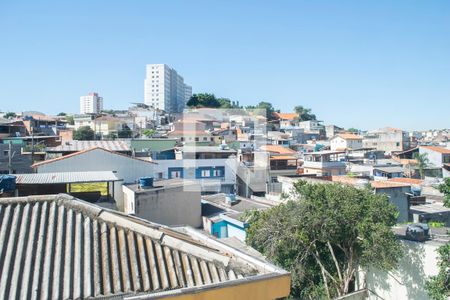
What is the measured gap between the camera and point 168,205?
1717 centimetres

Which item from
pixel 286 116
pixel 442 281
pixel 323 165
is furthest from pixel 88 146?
pixel 286 116

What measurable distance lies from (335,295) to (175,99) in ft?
388

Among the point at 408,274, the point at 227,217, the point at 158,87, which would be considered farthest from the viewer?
the point at 158,87

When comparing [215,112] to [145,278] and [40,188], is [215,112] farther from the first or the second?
[145,278]

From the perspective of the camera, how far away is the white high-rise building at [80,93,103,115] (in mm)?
127688

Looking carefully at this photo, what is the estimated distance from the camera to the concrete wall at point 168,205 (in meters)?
16.5

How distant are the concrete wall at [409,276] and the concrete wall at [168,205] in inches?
336

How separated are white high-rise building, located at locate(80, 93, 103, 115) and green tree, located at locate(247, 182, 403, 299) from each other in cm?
11996

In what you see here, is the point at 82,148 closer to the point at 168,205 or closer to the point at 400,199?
the point at 168,205

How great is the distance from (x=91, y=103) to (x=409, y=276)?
432 feet

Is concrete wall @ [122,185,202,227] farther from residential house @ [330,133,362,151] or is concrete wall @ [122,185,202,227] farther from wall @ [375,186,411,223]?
residential house @ [330,133,362,151]

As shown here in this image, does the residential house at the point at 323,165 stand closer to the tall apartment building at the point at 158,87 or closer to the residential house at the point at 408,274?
the residential house at the point at 408,274

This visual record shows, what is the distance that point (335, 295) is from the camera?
11.9 m

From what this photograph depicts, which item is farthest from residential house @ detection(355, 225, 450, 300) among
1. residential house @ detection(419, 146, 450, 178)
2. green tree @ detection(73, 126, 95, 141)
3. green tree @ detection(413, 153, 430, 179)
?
green tree @ detection(73, 126, 95, 141)
